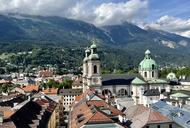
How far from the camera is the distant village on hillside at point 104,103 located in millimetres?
60375

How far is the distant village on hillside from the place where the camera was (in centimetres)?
6038

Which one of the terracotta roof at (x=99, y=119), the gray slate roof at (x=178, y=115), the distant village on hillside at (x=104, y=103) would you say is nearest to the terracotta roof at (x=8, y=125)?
the distant village on hillside at (x=104, y=103)

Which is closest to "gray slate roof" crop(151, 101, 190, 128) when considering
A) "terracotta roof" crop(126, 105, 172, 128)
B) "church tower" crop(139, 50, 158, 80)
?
"terracotta roof" crop(126, 105, 172, 128)

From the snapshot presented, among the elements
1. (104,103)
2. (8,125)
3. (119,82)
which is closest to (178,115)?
(104,103)

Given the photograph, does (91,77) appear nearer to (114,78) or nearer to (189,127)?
(114,78)

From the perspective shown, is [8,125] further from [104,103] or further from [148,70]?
[148,70]

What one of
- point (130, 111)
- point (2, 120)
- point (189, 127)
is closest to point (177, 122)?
point (189, 127)

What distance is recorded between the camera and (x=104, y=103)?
3120 inches

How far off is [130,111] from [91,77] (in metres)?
63.6

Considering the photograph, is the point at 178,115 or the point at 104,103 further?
the point at 104,103

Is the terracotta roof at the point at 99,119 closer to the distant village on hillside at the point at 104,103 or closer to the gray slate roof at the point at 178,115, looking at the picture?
the distant village on hillside at the point at 104,103

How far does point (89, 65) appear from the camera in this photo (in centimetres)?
14000

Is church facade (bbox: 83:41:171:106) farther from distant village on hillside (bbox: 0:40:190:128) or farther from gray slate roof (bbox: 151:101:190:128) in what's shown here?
gray slate roof (bbox: 151:101:190:128)

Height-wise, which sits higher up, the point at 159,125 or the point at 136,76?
the point at 136,76
